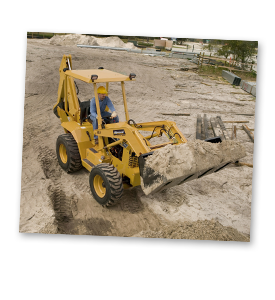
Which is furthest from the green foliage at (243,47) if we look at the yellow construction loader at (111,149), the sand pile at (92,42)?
the sand pile at (92,42)

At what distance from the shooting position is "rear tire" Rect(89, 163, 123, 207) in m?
4.79

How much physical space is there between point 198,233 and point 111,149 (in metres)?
2.19

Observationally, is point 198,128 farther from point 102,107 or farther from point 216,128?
point 102,107

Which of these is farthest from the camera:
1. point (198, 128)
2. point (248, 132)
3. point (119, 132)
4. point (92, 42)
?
point (92, 42)

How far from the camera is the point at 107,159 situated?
215 inches

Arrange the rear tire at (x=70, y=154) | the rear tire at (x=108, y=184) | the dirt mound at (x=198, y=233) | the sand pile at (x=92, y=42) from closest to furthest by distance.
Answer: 1. the dirt mound at (x=198, y=233)
2. the rear tire at (x=108, y=184)
3. the rear tire at (x=70, y=154)
4. the sand pile at (x=92, y=42)

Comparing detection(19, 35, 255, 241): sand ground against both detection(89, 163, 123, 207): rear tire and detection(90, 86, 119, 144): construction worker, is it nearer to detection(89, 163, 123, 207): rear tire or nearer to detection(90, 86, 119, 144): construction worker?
detection(89, 163, 123, 207): rear tire

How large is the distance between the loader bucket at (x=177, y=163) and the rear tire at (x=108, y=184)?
65 cm

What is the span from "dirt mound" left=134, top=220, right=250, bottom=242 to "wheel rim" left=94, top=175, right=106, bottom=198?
103 cm

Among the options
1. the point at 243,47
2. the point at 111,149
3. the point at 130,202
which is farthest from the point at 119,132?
the point at 243,47

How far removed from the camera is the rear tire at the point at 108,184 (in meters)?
4.79

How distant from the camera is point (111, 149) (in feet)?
18.1

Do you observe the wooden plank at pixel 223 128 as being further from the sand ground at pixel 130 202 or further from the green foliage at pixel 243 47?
the green foliage at pixel 243 47
